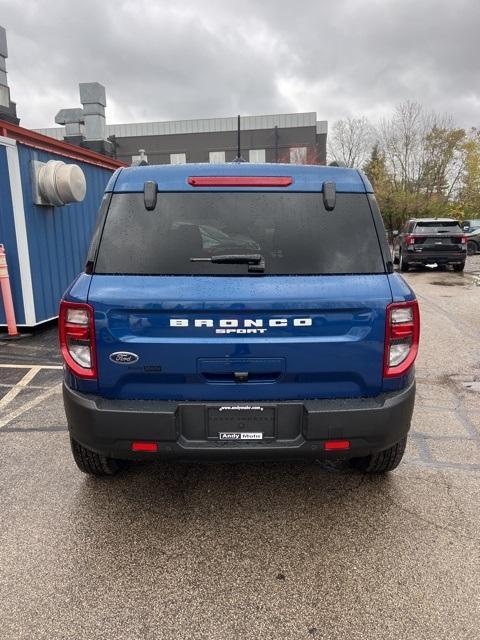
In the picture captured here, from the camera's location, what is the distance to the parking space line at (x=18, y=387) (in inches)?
187

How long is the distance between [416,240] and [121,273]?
1453 centimetres

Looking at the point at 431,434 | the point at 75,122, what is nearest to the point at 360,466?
the point at 431,434

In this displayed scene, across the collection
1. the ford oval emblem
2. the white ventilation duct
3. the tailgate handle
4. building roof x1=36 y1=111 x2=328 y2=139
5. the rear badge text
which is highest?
building roof x1=36 y1=111 x2=328 y2=139

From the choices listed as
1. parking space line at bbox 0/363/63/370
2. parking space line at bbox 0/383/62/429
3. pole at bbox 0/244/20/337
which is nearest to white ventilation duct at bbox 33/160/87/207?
pole at bbox 0/244/20/337

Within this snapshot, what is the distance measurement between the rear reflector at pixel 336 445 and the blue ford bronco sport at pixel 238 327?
1 centimetres

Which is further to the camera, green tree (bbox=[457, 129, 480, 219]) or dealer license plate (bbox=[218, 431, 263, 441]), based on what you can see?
green tree (bbox=[457, 129, 480, 219])

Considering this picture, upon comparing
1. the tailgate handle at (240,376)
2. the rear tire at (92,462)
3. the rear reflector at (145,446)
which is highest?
the tailgate handle at (240,376)

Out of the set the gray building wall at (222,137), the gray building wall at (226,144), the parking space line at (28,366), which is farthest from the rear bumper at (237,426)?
the gray building wall at (226,144)

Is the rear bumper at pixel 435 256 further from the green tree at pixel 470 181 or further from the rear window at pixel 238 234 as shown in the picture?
the green tree at pixel 470 181

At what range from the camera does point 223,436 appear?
Result: 236 centimetres

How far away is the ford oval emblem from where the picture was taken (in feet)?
7.57

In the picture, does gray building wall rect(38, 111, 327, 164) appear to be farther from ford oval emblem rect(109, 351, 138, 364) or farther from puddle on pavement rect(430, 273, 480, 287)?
ford oval emblem rect(109, 351, 138, 364)

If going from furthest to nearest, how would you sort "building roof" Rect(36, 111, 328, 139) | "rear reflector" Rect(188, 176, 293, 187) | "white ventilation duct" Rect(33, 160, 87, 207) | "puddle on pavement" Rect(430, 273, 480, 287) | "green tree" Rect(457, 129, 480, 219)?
"building roof" Rect(36, 111, 328, 139)
"green tree" Rect(457, 129, 480, 219)
"puddle on pavement" Rect(430, 273, 480, 287)
"white ventilation duct" Rect(33, 160, 87, 207)
"rear reflector" Rect(188, 176, 293, 187)

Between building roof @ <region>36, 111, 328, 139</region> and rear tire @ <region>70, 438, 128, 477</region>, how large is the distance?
39.9m
